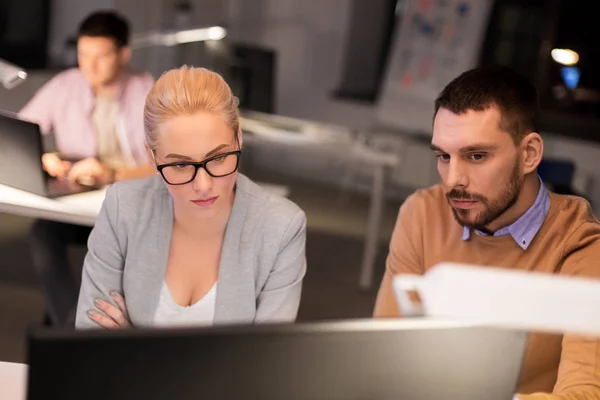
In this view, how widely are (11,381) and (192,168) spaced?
48 centimetres

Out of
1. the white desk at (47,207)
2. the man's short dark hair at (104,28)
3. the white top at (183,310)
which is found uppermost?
the man's short dark hair at (104,28)

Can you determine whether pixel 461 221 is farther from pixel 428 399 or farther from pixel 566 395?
pixel 428 399

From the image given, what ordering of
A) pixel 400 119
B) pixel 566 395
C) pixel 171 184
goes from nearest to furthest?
pixel 566 395
pixel 171 184
pixel 400 119

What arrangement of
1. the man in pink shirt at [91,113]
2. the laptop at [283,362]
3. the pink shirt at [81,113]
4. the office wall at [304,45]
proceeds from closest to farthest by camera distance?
the laptop at [283,362] < the man in pink shirt at [91,113] < the pink shirt at [81,113] < the office wall at [304,45]

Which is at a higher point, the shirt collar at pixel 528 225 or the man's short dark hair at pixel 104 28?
the man's short dark hair at pixel 104 28

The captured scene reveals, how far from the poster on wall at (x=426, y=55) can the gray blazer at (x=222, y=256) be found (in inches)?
192

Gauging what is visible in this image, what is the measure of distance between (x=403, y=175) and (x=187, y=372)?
6.42m

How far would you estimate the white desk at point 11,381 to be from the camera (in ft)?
4.73

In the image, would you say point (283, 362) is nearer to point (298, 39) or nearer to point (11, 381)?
point (11, 381)

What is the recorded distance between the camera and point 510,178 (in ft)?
5.64

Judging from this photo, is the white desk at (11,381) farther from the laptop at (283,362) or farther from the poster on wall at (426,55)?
the poster on wall at (426,55)

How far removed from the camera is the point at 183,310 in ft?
5.90

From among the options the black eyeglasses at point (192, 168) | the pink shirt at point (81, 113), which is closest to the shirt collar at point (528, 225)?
the black eyeglasses at point (192, 168)

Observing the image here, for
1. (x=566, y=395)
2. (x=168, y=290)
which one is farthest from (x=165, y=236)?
(x=566, y=395)
